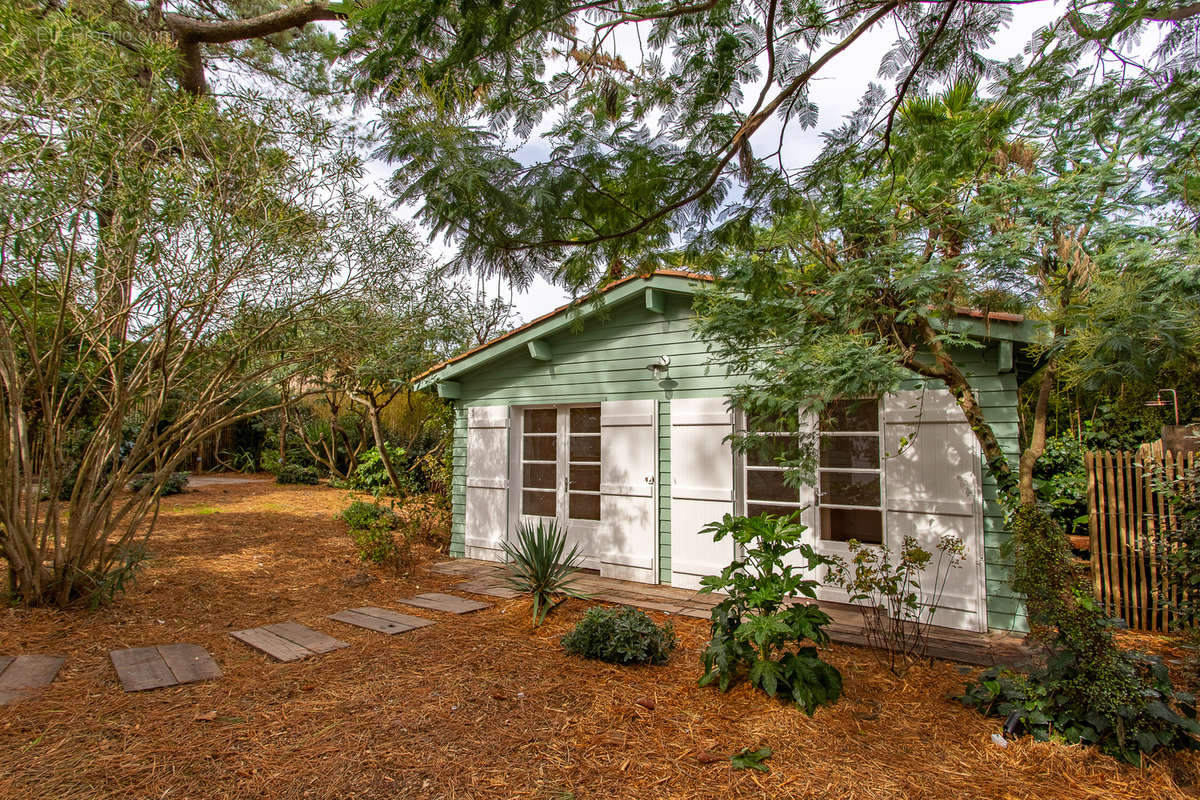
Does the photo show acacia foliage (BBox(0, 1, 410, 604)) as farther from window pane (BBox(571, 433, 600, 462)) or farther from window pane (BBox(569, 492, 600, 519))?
window pane (BBox(569, 492, 600, 519))

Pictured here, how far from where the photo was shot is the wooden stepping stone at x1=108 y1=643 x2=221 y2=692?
10.2 feet

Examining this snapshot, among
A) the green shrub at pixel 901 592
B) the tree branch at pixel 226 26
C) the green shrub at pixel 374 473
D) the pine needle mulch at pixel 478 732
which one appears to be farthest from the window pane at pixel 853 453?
the green shrub at pixel 374 473

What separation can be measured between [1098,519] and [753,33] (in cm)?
445

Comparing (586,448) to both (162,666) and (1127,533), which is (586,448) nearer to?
(162,666)

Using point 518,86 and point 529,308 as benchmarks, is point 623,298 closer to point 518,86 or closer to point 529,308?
point 518,86

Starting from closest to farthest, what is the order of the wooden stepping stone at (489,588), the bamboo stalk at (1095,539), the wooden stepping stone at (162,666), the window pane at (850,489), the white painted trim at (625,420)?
the wooden stepping stone at (162,666)
the bamboo stalk at (1095,539)
the window pane at (850,489)
the wooden stepping stone at (489,588)
the white painted trim at (625,420)

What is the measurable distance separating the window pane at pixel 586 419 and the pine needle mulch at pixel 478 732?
2.55 metres

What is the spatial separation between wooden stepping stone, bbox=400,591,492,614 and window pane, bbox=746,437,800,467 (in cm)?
254

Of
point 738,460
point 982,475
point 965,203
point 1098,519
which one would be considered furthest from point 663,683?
point 1098,519

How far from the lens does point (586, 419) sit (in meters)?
6.28

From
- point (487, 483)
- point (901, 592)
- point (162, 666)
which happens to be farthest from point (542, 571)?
point (901, 592)

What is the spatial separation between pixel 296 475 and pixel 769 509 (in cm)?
1135

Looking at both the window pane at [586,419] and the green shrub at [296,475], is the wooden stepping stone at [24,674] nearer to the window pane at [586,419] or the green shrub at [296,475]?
the window pane at [586,419]

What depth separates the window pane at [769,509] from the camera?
5.04 metres
